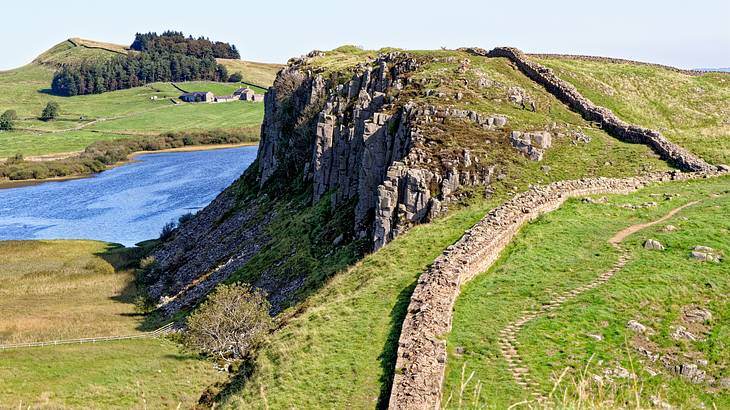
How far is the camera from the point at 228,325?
147 ft

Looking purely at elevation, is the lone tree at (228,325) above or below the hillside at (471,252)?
below

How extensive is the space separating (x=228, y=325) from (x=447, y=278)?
23462mm

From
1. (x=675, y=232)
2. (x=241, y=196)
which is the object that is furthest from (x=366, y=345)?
(x=241, y=196)

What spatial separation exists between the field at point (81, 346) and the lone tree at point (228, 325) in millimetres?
1687

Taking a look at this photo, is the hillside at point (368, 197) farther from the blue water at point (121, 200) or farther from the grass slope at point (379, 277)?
the blue water at point (121, 200)

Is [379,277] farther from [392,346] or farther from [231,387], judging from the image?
[231,387]

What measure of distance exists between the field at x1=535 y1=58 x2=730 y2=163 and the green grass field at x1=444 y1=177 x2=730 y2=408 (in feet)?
92.0

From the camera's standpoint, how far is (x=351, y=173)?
59312 millimetres

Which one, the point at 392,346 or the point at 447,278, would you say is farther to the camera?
the point at 447,278

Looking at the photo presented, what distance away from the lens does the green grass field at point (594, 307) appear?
1909 cm

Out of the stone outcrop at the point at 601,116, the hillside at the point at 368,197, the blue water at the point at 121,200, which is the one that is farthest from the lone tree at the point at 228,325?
the blue water at the point at 121,200

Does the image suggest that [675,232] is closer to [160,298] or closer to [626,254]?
[626,254]

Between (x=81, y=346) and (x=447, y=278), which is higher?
(x=447, y=278)

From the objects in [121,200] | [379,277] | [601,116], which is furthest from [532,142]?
[121,200]
